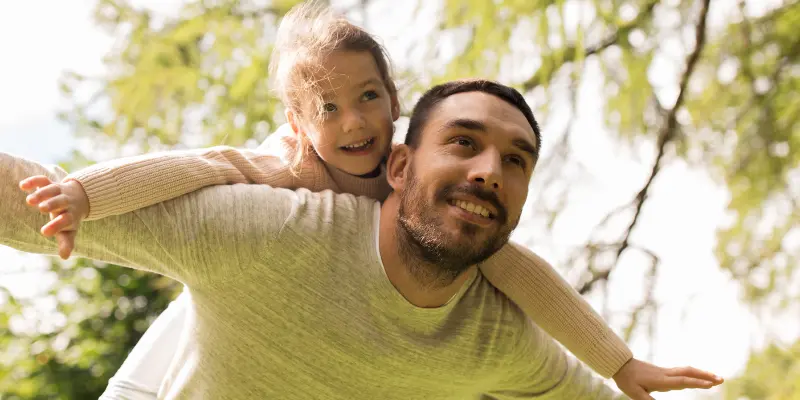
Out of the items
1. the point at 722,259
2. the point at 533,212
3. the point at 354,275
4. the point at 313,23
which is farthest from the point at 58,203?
the point at 722,259

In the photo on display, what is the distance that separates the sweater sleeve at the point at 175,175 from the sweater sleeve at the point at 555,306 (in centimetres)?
34

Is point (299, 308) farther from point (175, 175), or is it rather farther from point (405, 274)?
point (175, 175)

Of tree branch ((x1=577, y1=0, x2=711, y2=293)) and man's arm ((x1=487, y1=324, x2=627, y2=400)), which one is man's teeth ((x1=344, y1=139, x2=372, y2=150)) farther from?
tree branch ((x1=577, y1=0, x2=711, y2=293))

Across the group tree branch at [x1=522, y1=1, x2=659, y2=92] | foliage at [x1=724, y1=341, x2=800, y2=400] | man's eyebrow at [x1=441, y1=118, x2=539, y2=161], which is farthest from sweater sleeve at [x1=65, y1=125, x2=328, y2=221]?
foliage at [x1=724, y1=341, x2=800, y2=400]

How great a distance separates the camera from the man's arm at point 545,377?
4.89ft

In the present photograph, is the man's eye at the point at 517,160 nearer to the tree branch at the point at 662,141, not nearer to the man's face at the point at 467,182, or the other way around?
the man's face at the point at 467,182

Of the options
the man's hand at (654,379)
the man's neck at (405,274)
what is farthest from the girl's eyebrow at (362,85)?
the man's hand at (654,379)

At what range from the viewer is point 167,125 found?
2.87 meters

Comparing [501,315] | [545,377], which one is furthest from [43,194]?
[545,377]

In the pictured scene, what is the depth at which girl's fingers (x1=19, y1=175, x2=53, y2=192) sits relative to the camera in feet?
3.54

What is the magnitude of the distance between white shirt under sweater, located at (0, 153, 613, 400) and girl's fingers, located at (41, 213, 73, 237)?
130 mm

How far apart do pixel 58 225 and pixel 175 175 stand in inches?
8.3

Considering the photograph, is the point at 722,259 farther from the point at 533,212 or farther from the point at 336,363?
the point at 336,363

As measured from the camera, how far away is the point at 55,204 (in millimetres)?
1070
